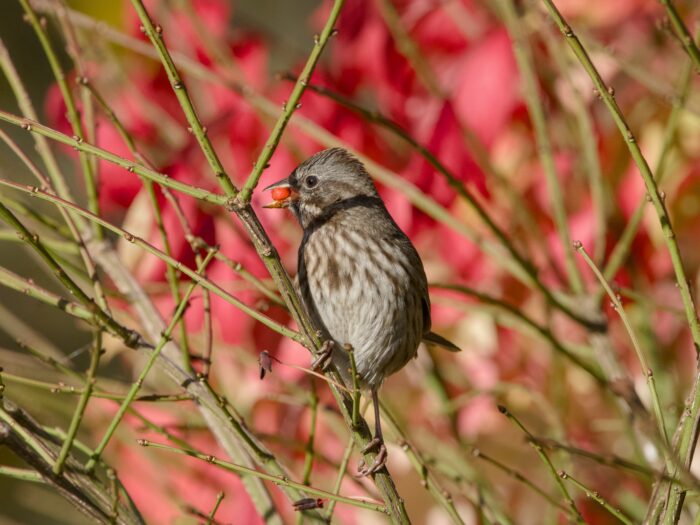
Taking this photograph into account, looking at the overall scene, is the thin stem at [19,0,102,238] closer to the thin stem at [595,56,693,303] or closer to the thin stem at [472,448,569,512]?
the thin stem at [472,448,569,512]

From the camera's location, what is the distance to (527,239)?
3.52m

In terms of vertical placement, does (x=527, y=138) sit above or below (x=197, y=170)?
above

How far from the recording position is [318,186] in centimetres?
292

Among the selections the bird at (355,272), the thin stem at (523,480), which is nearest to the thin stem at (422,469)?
the thin stem at (523,480)

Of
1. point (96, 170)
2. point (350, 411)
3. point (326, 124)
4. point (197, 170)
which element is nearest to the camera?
point (350, 411)

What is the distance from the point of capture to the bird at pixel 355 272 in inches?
105

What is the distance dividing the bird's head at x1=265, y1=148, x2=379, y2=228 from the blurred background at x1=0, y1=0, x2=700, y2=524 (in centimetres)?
12

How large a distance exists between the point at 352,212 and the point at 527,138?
72 cm

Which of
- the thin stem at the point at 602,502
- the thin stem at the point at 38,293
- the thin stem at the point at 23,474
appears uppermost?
the thin stem at the point at 38,293

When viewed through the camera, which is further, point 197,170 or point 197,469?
point 197,469

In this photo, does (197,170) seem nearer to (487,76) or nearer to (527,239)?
(487,76)

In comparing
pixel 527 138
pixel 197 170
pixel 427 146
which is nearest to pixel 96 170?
pixel 197 170

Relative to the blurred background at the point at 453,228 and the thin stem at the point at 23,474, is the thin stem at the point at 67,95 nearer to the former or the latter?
the blurred background at the point at 453,228

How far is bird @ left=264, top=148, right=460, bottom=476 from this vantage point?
2672mm
